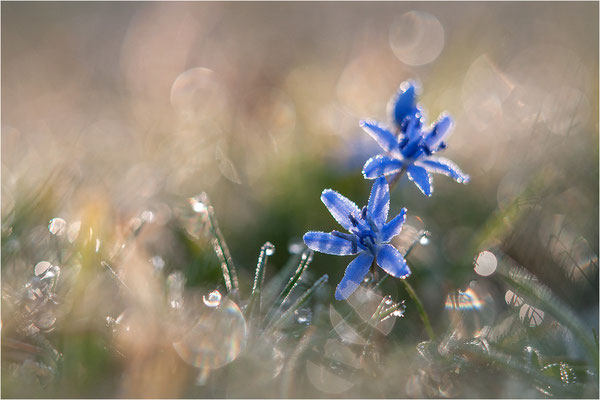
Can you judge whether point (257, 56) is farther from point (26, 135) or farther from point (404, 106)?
point (404, 106)

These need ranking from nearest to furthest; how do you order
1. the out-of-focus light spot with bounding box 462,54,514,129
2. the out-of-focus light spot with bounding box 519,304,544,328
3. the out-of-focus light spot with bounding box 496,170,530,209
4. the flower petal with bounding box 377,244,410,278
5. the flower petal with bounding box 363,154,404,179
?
the flower petal with bounding box 377,244,410,278 < the out-of-focus light spot with bounding box 519,304,544,328 < the flower petal with bounding box 363,154,404,179 < the out-of-focus light spot with bounding box 496,170,530,209 < the out-of-focus light spot with bounding box 462,54,514,129

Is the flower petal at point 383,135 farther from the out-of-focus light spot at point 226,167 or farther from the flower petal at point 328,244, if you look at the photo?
the out-of-focus light spot at point 226,167

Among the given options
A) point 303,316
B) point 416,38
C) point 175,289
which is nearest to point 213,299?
point 175,289

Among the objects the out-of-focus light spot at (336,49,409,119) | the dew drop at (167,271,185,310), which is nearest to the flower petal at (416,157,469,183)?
the dew drop at (167,271,185,310)

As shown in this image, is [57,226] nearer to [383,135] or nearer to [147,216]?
[147,216]

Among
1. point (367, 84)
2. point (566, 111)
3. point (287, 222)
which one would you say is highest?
point (566, 111)

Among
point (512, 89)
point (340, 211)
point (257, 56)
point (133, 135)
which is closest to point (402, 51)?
point (257, 56)

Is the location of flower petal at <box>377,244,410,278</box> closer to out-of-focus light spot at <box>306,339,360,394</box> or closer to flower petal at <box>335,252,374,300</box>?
flower petal at <box>335,252,374,300</box>
